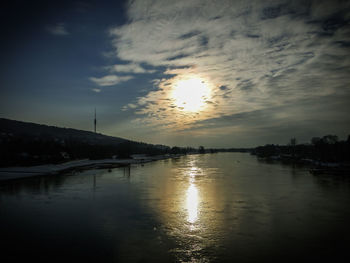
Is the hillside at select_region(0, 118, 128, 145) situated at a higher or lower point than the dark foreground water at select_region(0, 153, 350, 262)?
higher

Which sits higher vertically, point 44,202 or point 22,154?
point 22,154

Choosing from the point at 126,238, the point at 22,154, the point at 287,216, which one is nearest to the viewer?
the point at 126,238

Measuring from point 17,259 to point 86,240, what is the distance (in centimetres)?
252

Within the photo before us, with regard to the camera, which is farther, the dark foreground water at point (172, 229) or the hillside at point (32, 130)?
the hillside at point (32, 130)

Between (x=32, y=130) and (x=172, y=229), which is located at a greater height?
(x=32, y=130)

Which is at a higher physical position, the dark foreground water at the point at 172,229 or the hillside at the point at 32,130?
the hillside at the point at 32,130

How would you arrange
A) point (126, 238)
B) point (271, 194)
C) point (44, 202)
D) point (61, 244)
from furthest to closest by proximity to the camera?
point (271, 194) → point (44, 202) → point (126, 238) → point (61, 244)

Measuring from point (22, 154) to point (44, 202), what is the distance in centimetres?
3528

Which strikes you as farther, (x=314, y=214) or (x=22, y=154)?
(x=22, y=154)

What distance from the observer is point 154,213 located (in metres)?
14.4

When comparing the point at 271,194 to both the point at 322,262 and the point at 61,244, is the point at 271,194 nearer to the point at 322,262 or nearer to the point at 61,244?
the point at 322,262

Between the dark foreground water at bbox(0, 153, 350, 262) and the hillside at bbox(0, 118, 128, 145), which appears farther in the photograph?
the hillside at bbox(0, 118, 128, 145)

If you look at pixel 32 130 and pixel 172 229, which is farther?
pixel 32 130

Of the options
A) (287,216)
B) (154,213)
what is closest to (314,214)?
(287,216)
